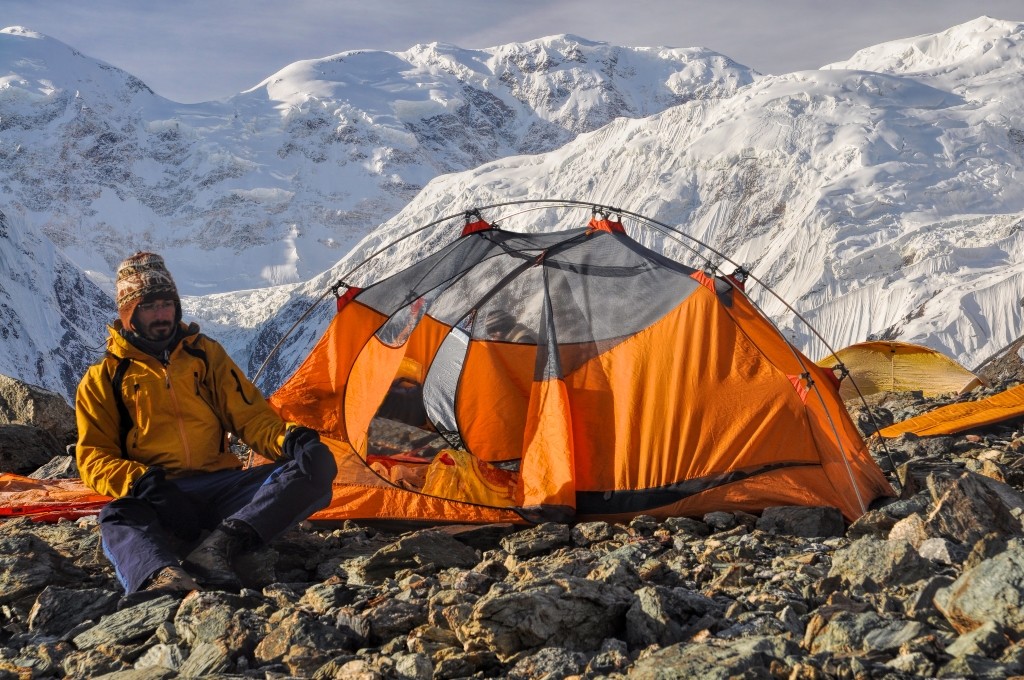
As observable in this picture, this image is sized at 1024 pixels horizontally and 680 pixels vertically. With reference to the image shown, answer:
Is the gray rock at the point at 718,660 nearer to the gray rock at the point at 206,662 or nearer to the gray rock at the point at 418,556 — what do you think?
the gray rock at the point at 206,662

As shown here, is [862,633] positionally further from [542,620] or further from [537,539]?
[537,539]

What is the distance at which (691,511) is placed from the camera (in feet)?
19.4

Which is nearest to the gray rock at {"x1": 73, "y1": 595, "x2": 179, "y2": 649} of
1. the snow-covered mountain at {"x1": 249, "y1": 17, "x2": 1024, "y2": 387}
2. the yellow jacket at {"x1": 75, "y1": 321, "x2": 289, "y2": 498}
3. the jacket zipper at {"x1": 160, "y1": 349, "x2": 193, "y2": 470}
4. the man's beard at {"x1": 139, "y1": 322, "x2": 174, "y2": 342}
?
the yellow jacket at {"x1": 75, "y1": 321, "x2": 289, "y2": 498}

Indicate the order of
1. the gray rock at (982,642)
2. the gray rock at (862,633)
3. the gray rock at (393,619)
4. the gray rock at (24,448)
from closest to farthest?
1. the gray rock at (982,642)
2. the gray rock at (862,633)
3. the gray rock at (393,619)
4. the gray rock at (24,448)

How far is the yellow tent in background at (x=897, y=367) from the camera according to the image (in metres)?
13.8

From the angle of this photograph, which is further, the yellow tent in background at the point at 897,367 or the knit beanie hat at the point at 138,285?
the yellow tent in background at the point at 897,367

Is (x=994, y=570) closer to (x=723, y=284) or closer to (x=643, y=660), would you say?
(x=643, y=660)

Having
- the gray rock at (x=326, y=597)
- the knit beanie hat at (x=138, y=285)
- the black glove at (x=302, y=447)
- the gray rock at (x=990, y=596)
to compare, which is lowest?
the gray rock at (x=326, y=597)

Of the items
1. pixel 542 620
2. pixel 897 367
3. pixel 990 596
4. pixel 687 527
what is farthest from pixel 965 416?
pixel 542 620

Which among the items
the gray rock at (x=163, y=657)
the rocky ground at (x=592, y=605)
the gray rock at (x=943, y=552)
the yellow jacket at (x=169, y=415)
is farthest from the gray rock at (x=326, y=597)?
the gray rock at (x=943, y=552)

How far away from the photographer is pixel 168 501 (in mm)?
4992

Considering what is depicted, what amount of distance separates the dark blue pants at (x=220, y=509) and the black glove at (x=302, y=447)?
28 millimetres

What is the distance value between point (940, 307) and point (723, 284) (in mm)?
52191

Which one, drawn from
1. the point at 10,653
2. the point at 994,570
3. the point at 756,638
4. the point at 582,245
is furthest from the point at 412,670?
the point at 582,245
